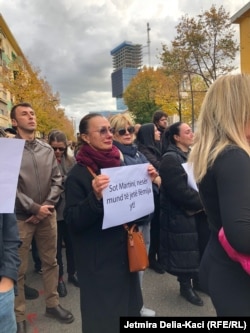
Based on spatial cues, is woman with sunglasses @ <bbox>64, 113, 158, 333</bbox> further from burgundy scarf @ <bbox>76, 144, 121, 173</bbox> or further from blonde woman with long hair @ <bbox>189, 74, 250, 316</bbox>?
blonde woman with long hair @ <bbox>189, 74, 250, 316</bbox>

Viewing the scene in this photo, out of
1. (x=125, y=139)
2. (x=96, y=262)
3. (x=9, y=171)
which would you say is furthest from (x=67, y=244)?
(x=9, y=171)

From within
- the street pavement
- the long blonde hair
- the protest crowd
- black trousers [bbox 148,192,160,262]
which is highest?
the long blonde hair

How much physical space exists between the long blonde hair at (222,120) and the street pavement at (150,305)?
2275 mm

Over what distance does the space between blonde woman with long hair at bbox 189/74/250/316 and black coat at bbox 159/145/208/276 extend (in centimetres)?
177

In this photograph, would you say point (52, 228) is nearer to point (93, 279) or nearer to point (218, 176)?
point (93, 279)

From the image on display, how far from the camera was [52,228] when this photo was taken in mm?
3566

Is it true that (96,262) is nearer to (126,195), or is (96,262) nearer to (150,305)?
(126,195)

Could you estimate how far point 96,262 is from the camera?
7.75ft

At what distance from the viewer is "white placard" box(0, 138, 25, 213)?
1.74 m

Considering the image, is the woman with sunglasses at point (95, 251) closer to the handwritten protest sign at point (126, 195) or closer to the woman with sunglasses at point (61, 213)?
the handwritten protest sign at point (126, 195)

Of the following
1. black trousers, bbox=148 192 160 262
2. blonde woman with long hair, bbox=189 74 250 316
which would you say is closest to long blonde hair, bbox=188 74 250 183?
blonde woman with long hair, bbox=189 74 250 316

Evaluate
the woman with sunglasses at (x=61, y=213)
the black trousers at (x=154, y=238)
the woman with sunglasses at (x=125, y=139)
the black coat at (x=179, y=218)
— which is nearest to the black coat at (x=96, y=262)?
the woman with sunglasses at (x=125, y=139)

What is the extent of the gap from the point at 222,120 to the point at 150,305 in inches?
108

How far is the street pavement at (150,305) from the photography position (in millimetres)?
3387
